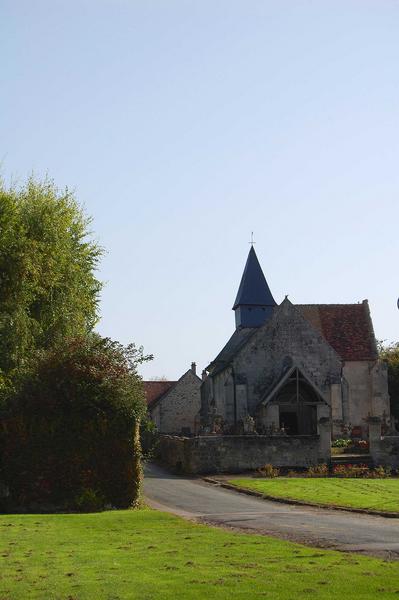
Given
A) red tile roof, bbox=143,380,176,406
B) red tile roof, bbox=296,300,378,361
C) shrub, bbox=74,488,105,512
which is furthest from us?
red tile roof, bbox=143,380,176,406

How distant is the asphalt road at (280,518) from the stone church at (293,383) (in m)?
13.0

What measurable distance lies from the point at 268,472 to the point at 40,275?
12.0 metres

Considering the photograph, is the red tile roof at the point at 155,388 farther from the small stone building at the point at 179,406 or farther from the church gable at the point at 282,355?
the church gable at the point at 282,355

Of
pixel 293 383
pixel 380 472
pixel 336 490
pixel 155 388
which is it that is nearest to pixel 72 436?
pixel 336 490

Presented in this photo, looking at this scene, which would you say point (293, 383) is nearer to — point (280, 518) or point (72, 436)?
point (72, 436)

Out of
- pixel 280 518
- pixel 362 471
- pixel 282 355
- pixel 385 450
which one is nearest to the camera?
pixel 280 518

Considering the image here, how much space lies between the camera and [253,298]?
58.2 m

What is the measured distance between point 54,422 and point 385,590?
606 inches

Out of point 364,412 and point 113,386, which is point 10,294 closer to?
point 113,386

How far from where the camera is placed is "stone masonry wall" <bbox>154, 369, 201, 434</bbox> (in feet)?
220

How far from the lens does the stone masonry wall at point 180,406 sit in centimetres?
6712

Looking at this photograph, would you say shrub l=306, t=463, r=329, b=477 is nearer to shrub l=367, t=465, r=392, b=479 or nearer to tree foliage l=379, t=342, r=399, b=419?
shrub l=367, t=465, r=392, b=479

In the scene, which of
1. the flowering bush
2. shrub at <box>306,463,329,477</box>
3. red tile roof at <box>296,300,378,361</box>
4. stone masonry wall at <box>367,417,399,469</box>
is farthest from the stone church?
the flowering bush

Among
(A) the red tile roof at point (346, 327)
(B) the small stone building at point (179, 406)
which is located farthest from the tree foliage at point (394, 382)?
(B) the small stone building at point (179, 406)
